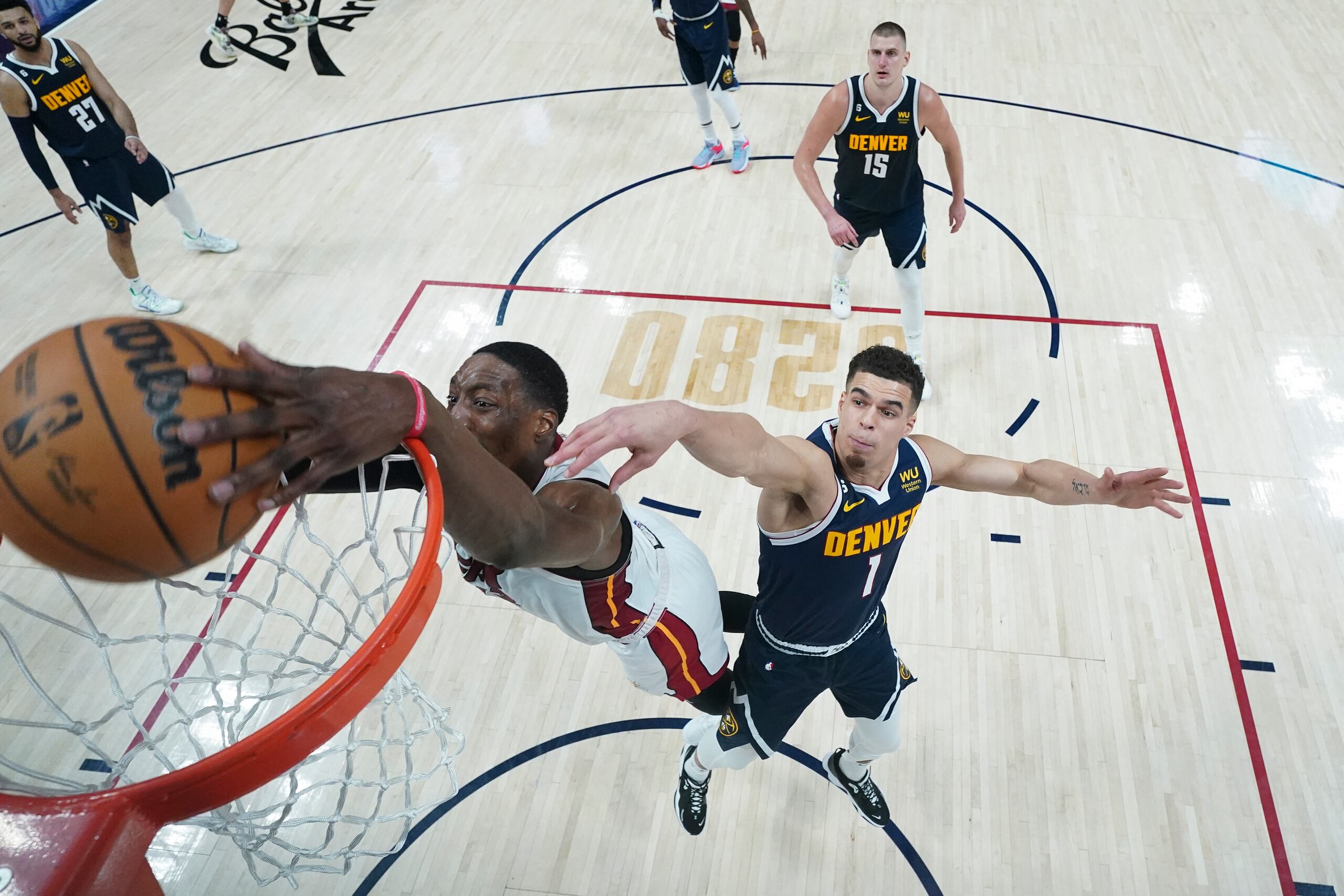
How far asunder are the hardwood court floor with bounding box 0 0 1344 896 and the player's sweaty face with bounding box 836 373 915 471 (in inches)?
61.0

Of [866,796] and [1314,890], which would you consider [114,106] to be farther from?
[1314,890]

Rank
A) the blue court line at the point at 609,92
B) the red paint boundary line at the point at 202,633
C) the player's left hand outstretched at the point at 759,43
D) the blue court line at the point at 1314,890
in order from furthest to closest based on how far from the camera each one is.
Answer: the player's left hand outstretched at the point at 759,43
the blue court line at the point at 609,92
the red paint boundary line at the point at 202,633
the blue court line at the point at 1314,890

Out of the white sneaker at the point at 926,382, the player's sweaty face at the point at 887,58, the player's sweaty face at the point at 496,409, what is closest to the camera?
the player's sweaty face at the point at 496,409

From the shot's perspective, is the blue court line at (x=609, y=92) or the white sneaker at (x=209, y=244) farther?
the blue court line at (x=609, y=92)

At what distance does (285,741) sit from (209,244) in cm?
589

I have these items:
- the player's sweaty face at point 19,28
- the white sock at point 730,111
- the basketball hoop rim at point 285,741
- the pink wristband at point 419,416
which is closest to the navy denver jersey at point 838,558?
the basketball hoop rim at point 285,741

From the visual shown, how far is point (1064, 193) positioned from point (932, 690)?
4.32 m

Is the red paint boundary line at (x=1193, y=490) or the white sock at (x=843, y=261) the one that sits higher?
the white sock at (x=843, y=261)

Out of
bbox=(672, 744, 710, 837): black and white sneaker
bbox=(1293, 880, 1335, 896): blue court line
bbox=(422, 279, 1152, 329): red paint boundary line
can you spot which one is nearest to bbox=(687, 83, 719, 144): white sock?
bbox=(422, 279, 1152, 329): red paint boundary line

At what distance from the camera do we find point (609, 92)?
815 cm

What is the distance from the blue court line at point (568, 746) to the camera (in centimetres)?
342

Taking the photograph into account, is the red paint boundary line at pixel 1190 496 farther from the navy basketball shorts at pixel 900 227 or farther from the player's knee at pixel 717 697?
the player's knee at pixel 717 697

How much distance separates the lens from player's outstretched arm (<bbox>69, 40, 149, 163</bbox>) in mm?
5586

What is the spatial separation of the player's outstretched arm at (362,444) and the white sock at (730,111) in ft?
18.4
